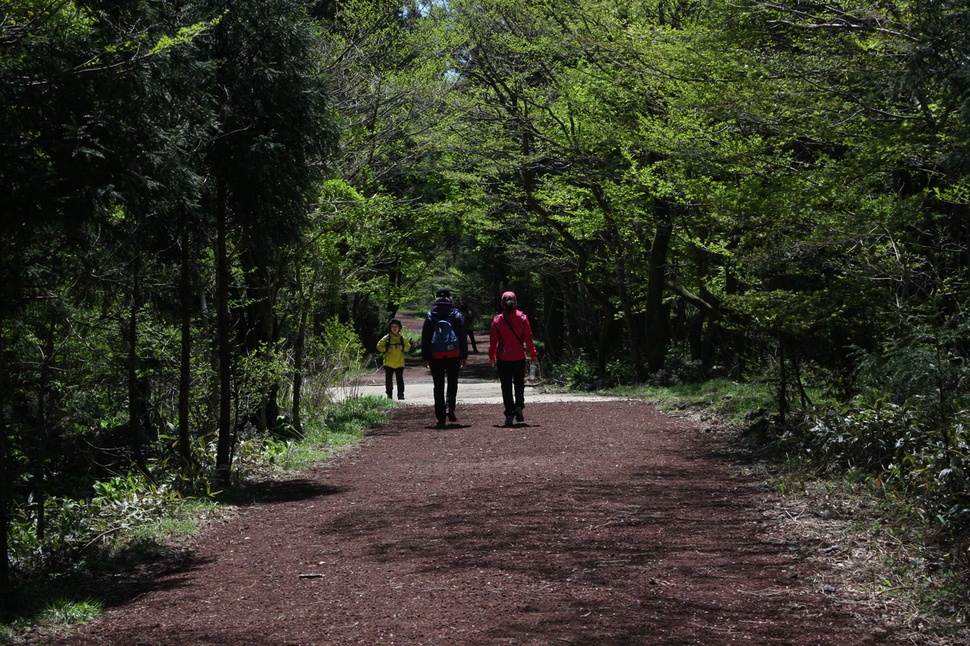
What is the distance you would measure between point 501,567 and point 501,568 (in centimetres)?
3

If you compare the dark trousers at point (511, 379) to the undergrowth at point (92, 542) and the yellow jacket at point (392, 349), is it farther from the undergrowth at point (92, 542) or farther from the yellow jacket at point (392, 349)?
the yellow jacket at point (392, 349)

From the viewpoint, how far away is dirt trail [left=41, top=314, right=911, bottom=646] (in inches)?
200

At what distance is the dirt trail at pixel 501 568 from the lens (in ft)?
16.7

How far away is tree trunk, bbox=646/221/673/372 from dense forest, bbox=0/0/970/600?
12.6 feet

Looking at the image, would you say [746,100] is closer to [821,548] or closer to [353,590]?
[821,548]

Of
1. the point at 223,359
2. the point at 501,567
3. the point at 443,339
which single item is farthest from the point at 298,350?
the point at 501,567

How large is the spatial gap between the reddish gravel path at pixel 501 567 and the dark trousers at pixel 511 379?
316cm

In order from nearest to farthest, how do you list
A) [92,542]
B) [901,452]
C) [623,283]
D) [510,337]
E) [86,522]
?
[92,542] → [86,522] → [901,452] → [510,337] → [623,283]

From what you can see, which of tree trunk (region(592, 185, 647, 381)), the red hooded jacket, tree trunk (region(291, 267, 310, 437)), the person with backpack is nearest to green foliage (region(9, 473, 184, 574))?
tree trunk (region(291, 267, 310, 437))

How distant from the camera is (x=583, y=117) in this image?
19.2 metres

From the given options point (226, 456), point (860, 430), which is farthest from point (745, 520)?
point (226, 456)

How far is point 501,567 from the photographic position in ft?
20.6

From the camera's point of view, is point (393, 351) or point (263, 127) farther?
point (393, 351)

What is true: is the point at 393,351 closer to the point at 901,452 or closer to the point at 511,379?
the point at 511,379
